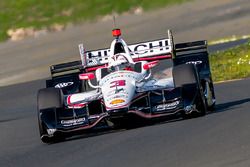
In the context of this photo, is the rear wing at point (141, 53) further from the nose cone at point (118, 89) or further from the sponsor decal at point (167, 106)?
the sponsor decal at point (167, 106)

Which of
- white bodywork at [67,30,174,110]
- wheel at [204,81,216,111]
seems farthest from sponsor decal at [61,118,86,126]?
wheel at [204,81,216,111]

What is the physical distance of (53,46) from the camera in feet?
142

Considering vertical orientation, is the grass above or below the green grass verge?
above

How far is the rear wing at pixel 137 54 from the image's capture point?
699 inches

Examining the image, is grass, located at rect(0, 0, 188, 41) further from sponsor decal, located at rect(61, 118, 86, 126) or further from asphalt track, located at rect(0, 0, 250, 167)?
sponsor decal, located at rect(61, 118, 86, 126)

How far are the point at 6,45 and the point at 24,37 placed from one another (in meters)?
1.33

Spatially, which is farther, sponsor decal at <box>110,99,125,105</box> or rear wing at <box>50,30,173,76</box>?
rear wing at <box>50,30,173,76</box>

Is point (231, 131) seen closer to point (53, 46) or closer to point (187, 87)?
point (187, 87)

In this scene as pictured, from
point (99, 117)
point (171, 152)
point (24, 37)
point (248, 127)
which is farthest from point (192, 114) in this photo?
point (24, 37)

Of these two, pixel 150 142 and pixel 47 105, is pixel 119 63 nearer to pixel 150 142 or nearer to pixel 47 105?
pixel 47 105

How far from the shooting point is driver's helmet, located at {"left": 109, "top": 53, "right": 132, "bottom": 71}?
54.7 feet

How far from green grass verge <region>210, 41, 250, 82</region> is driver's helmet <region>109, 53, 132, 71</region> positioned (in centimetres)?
747

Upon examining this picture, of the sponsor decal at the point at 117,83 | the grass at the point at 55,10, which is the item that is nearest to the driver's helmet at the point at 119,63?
the sponsor decal at the point at 117,83

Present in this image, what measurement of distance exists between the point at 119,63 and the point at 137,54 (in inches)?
47.1
